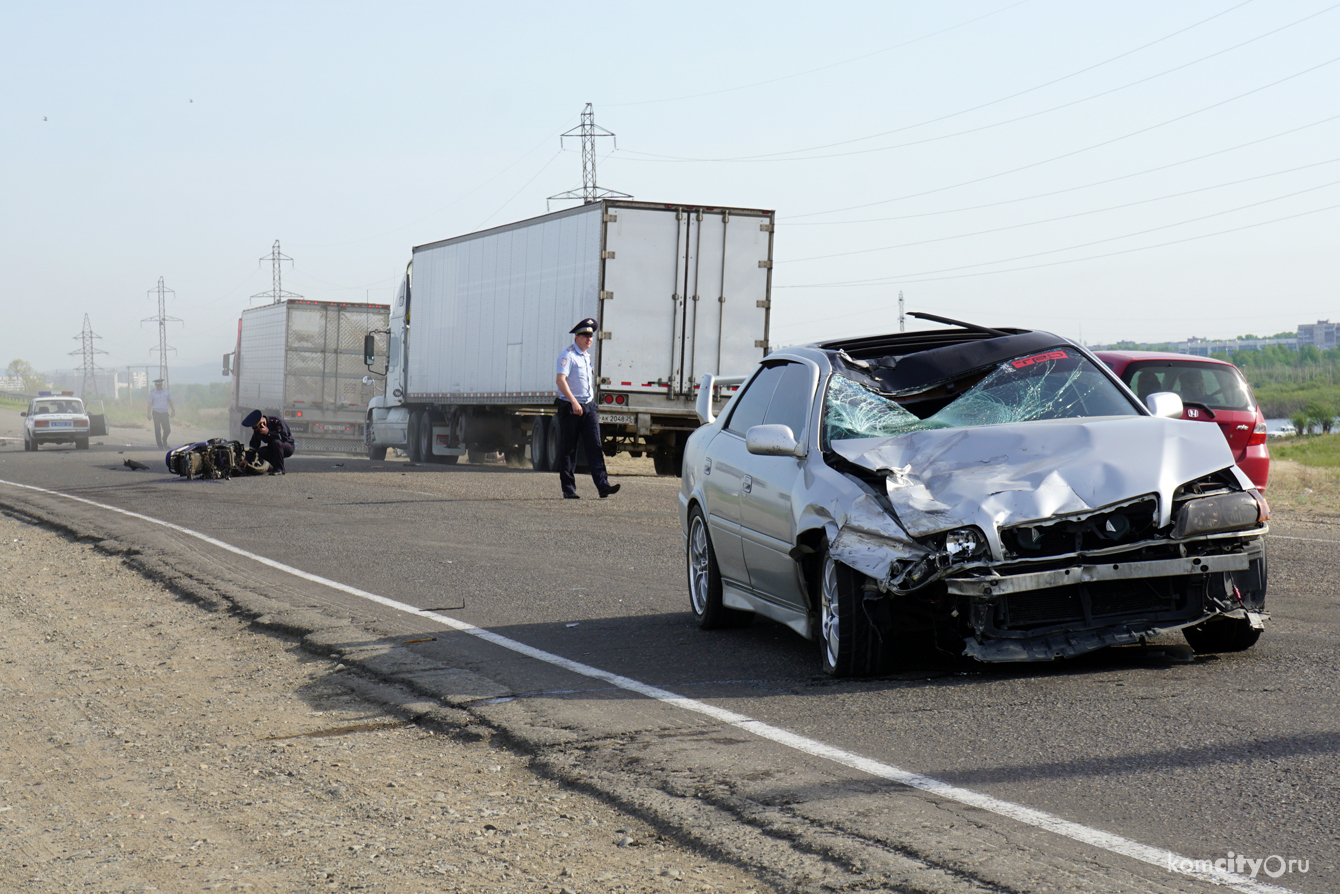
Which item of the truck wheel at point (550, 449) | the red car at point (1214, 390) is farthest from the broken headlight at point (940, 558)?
the truck wheel at point (550, 449)

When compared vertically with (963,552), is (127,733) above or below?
below

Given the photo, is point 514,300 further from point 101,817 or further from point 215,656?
point 101,817

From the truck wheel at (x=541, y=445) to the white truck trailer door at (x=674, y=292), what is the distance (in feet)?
12.0

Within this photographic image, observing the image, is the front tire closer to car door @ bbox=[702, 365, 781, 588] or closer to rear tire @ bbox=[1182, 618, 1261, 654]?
car door @ bbox=[702, 365, 781, 588]

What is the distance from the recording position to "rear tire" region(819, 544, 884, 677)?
593 centimetres

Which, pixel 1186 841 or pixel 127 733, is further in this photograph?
pixel 127 733

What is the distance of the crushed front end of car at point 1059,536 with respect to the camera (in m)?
5.54

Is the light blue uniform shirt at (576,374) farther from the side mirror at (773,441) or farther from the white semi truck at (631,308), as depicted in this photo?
the side mirror at (773,441)

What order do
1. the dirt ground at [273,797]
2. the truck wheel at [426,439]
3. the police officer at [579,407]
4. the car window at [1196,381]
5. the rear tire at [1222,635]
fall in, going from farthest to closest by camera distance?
the truck wheel at [426,439], the police officer at [579,407], the car window at [1196,381], the rear tire at [1222,635], the dirt ground at [273,797]

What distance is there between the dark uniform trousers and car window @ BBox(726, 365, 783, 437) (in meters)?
8.92

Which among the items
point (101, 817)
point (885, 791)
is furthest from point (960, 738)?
point (101, 817)

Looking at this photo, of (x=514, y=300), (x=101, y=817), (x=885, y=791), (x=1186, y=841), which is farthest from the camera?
(x=514, y=300)

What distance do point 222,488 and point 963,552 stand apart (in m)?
16.9

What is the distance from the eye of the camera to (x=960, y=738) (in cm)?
498
